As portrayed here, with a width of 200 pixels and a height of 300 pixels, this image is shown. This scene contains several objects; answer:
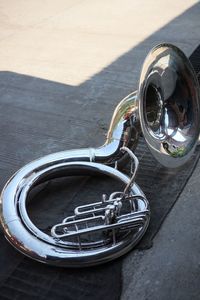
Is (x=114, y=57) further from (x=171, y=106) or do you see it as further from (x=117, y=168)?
(x=117, y=168)

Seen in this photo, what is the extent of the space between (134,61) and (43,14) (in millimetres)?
2291

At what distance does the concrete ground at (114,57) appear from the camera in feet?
7.56

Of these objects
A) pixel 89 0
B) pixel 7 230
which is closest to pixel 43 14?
pixel 89 0

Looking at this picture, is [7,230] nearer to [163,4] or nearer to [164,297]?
[164,297]

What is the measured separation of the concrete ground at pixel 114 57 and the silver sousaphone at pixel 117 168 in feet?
0.64

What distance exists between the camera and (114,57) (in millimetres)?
4961

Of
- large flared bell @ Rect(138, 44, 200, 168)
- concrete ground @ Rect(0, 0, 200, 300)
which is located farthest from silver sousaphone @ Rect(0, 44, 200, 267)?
concrete ground @ Rect(0, 0, 200, 300)

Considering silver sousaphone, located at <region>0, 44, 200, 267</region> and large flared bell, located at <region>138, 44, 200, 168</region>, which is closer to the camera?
silver sousaphone, located at <region>0, 44, 200, 267</region>

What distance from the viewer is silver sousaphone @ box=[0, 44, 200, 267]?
229cm

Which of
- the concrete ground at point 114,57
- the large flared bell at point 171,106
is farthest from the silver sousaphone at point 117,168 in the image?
the concrete ground at point 114,57

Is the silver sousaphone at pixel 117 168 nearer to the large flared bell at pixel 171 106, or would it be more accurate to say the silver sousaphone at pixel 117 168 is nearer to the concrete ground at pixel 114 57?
the large flared bell at pixel 171 106

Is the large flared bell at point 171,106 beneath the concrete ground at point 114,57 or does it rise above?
above

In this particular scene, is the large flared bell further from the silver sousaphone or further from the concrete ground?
the concrete ground

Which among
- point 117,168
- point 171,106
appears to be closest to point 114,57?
point 171,106
